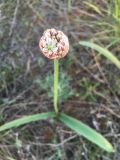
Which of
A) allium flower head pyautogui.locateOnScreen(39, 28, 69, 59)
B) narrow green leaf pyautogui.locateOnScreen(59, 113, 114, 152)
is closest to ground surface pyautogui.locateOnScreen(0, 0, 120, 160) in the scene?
narrow green leaf pyautogui.locateOnScreen(59, 113, 114, 152)

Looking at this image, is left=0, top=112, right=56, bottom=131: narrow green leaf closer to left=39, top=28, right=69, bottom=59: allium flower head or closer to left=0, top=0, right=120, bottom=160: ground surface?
left=0, top=0, right=120, bottom=160: ground surface

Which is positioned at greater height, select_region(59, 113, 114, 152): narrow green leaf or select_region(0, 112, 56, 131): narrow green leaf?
select_region(0, 112, 56, 131): narrow green leaf

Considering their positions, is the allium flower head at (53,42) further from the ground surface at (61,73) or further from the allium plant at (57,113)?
the ground surface at (61,73)

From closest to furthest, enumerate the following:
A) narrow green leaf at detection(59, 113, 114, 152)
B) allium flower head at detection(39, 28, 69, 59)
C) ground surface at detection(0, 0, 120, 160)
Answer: allium flower head at detection(39, 28, 69, 59), narrow green leaf at detection(59, 113, 114, 152), ground surface at detection(0, 0, 120, 160)

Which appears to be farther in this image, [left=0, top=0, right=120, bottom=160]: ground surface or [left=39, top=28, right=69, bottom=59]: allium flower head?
[left=0, top=0, right=120, bottom=160]: ground surface

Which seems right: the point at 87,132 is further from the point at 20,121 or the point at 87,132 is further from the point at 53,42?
the point at 53,42

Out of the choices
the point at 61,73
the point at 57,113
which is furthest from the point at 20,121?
the point at 61,73
